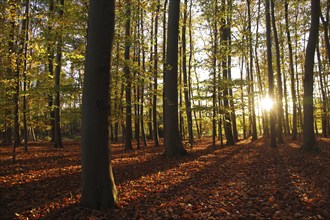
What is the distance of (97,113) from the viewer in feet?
15.0

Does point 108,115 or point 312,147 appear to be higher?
point 108,115

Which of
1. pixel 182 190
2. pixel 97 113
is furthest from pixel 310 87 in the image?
pixel 97 113

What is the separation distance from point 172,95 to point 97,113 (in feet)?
22.8

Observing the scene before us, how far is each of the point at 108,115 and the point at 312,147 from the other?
435 inches

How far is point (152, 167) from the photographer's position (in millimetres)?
9578

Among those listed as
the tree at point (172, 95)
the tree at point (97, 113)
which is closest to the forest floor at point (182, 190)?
the tree at point (97, 113)

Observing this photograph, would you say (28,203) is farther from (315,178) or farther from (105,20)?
(315,178)

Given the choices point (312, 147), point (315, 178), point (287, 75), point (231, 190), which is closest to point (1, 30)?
point (231, 190)

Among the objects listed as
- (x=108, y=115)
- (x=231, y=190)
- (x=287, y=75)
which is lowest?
(x=231, y=190)

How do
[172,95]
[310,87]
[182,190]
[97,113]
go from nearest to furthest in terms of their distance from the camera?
1. [97,113]
2. [182,190]
3. [172,95]
4. [310,87]

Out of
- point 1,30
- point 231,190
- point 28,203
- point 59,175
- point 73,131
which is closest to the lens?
point 28,203

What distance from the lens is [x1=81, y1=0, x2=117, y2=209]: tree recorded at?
4.58 meters

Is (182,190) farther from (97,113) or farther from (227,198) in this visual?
(97,113)

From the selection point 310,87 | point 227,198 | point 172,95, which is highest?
point 310,87
